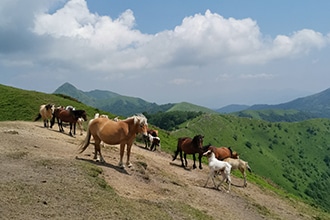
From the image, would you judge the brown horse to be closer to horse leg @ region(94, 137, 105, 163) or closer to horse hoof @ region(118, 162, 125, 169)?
horse hoof @ region(118, 162, 125, 169)

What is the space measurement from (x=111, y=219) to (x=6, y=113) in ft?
136

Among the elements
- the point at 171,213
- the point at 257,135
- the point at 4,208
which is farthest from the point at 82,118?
the point at 257,135

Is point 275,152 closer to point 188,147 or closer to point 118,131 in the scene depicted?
point 188,147

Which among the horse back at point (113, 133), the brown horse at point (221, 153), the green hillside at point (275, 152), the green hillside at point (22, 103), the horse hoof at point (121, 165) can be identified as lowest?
the green hillside at point (275, 152)

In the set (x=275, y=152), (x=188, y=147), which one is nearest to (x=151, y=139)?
(x=188, y=147)

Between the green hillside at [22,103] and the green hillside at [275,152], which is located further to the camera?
the green hillside at [275,152]

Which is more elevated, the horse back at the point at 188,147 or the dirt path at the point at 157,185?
the horse back at the point at 188,147

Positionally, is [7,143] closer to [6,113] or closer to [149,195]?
[149,195]

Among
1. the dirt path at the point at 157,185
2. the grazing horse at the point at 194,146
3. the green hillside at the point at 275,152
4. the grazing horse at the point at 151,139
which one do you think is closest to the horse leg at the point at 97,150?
the dirt path at the point at 157,185

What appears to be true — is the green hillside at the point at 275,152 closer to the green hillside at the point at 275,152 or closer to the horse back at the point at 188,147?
the green hillside at the point at 275,152

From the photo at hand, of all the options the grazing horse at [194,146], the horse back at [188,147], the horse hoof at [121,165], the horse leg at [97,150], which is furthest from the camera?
the horse back at [188,147]

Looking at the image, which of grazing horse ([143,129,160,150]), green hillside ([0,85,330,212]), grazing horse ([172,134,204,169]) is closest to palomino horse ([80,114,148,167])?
grazing horse ([172,134,204,169])

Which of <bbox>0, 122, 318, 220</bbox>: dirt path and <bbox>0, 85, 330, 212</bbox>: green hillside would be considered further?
<bbox>0, 85, 330, 212</bbox>: green hillside

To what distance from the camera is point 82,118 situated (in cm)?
3097
